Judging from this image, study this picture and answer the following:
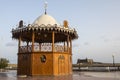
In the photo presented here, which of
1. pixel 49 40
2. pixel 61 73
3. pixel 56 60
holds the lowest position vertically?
pixel 61 73

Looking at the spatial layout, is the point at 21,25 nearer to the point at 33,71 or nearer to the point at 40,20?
the point at 40,20

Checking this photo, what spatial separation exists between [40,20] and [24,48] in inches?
165

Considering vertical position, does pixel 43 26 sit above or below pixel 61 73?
above

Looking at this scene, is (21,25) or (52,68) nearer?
(52,68)

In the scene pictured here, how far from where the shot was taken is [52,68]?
83.7ft

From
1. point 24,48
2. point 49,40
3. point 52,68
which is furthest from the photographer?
point 49,40

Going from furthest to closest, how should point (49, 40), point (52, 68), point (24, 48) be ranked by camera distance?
point (49, 40), point (24, 48), point (52, 68)

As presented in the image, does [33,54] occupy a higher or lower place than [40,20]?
lower

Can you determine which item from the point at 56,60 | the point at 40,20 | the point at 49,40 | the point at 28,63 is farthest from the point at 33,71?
the point at 49,40

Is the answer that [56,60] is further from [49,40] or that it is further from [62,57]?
[49,40]

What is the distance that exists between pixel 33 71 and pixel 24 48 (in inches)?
133

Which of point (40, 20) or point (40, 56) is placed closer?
point (40, 56)

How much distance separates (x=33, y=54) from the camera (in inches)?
1017

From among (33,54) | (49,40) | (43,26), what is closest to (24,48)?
(33,54)
